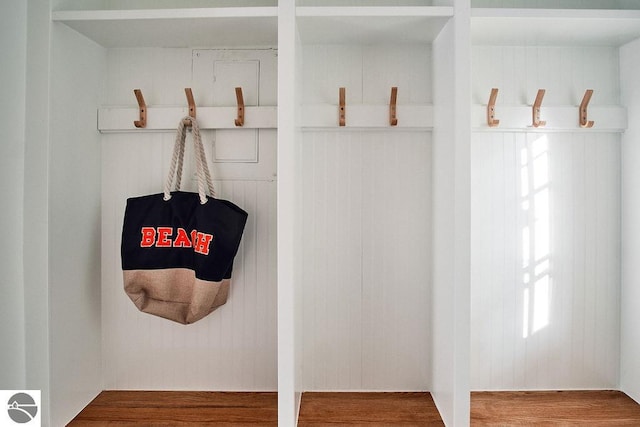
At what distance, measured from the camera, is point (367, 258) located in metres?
1.99

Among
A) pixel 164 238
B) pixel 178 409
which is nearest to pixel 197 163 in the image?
pixel 164 238

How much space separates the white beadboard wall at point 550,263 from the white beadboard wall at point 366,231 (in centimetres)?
28

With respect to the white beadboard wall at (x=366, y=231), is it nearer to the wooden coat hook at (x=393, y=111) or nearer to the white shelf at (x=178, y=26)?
the wooden coat hook at (x=393, y=111)

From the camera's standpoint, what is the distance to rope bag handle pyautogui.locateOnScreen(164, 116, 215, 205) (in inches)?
72.5

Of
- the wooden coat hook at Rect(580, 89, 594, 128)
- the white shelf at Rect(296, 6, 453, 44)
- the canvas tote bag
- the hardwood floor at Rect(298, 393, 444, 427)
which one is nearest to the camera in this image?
the white shelf at Rect(296, 6, 453, 44)

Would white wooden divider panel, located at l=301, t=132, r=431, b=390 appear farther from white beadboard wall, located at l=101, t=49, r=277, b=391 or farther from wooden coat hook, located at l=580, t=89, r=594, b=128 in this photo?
wooden coat hook, located at l=580, t=89, r=594, b=128

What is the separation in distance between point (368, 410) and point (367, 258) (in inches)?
24.1

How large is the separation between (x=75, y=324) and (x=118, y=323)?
0.79 ft

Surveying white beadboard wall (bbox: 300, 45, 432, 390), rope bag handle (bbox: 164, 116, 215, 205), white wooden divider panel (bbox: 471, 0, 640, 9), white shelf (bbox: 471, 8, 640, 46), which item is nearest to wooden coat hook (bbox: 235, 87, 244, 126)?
rope bag handle (bbox: 164, 116, 215, 205)

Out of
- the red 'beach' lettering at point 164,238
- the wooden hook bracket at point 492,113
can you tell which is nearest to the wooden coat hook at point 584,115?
the wooden hook bracket at point 492,113

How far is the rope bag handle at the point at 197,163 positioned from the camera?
1841mm

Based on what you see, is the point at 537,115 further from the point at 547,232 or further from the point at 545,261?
the point at 545,261

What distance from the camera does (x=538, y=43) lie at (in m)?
1.97

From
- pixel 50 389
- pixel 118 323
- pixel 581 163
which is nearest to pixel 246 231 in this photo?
pixel 118 323
